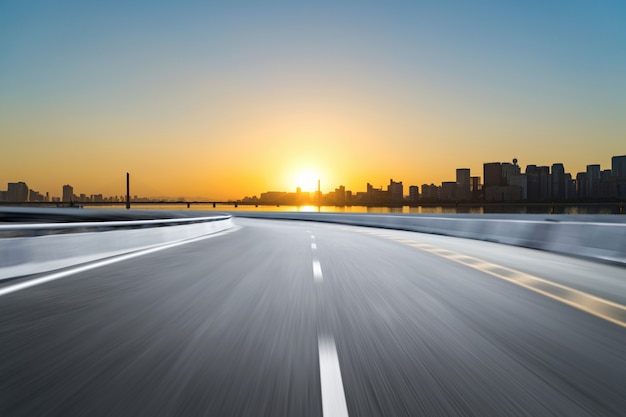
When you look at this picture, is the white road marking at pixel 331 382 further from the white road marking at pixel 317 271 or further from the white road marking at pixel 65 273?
the white road marking at pixel 65 273

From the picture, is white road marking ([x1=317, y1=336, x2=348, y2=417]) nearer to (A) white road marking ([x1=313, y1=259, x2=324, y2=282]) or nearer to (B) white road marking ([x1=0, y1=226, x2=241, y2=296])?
(A) white road marking ([x1=313, y1=259, x2=324, y2=282])

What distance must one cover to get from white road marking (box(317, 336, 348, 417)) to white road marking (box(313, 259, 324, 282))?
177 inches

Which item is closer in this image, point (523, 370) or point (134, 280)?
point (523, 370)

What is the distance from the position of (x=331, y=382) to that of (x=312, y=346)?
3.45ft

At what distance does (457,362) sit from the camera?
15.2ft

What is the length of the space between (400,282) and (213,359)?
533 cm

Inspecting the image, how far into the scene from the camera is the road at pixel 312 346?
3.72 metres

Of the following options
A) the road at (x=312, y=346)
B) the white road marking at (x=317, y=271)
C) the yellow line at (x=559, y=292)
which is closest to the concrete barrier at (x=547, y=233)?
the yellow line at (x=559, y=292)

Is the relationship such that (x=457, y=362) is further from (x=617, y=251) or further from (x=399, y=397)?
(x=617, y=251)

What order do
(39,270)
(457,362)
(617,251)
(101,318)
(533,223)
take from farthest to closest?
1. (533,223)
2. (617,251)
3. (39,270)
4. (101,318)
5. (457,362)

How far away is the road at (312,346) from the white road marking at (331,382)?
17 millimetres

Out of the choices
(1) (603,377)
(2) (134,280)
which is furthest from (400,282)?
(1) (603,377)

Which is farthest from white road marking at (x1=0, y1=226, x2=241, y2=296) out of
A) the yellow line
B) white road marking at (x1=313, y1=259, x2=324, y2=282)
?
the yellow line

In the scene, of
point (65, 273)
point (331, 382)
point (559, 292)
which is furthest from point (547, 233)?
point (331, 382)
